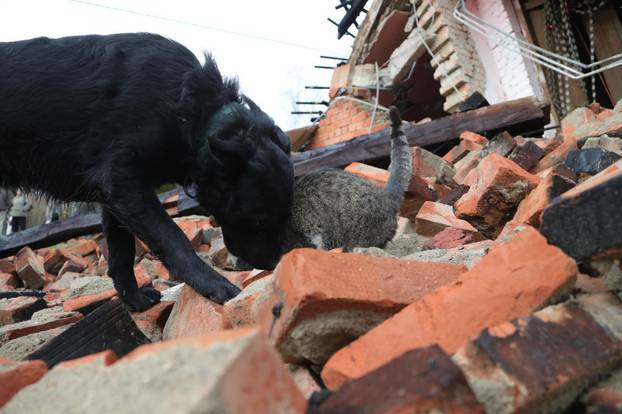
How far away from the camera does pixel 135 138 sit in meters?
2.29

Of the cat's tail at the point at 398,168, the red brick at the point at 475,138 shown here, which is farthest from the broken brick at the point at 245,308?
the red brick at the point at 475,138

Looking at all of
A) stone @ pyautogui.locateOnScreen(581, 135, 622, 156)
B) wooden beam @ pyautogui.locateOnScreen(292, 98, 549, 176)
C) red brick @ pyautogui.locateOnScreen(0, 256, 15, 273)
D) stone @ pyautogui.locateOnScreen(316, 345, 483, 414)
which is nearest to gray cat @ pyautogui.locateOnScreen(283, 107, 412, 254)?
stone @ pyautogui.locateOnScreen(581, 135, 622, 156)

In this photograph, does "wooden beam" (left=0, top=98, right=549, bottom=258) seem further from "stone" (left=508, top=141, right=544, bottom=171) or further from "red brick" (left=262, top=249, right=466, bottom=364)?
"red brick" (left=262, top=249, right=466, bottom=364)

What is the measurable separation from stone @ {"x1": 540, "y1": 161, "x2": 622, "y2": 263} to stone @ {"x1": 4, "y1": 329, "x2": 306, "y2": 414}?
2.14ft

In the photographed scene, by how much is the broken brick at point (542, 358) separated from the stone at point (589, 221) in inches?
5.0

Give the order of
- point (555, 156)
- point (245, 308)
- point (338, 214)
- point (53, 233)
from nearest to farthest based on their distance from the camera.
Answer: point (245, 308)
point (338, 214)
point (555, 156)
point (53, 233)

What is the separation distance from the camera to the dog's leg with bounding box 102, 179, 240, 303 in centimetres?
215

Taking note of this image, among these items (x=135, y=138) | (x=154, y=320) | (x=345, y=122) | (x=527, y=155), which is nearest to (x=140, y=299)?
(x=154, y=320)

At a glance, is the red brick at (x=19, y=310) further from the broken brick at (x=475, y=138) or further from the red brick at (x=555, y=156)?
the broken brick at (x=475, y=138)

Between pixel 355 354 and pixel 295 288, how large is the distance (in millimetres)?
173

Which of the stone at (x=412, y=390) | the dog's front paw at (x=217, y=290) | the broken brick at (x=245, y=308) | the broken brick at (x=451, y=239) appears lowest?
the dog's front paw at (x=217, y=290)

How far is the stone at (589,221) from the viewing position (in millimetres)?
918

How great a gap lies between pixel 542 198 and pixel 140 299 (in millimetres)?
1882

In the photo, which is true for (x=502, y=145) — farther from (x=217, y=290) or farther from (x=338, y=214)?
(x=217, y=290)
